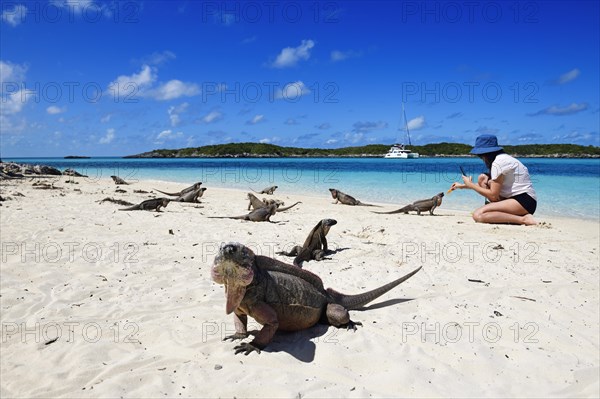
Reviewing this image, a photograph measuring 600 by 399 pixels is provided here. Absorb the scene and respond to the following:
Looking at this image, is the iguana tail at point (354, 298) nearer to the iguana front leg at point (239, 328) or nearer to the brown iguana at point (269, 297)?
the brown iguana at point (269, 297)

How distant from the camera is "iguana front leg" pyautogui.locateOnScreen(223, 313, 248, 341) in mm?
3718

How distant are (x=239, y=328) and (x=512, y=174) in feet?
24.9

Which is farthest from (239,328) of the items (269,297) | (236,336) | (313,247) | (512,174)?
(512,174)

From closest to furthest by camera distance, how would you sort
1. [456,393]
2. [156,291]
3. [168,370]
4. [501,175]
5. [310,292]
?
[456,393]
[168,370]
[310,292]
[156,291]
[501,175]

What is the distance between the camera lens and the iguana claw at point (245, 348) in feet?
11.3

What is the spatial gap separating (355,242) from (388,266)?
5.68 ft

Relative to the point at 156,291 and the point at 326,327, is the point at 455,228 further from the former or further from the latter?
the point at 156,291

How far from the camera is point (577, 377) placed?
127 inches

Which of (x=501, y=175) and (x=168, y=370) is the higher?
(x=501, y=175)

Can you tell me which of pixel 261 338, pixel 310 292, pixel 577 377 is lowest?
pixel 577 377

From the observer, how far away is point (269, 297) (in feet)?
11.9

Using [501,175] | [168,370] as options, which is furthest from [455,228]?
[168,370]

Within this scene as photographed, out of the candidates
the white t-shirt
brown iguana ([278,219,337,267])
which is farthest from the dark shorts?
brown iguana ([278,219,337,267])

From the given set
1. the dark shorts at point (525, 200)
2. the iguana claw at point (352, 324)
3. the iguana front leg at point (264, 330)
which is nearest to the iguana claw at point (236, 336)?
the iguana front leg at point (264, 330)
